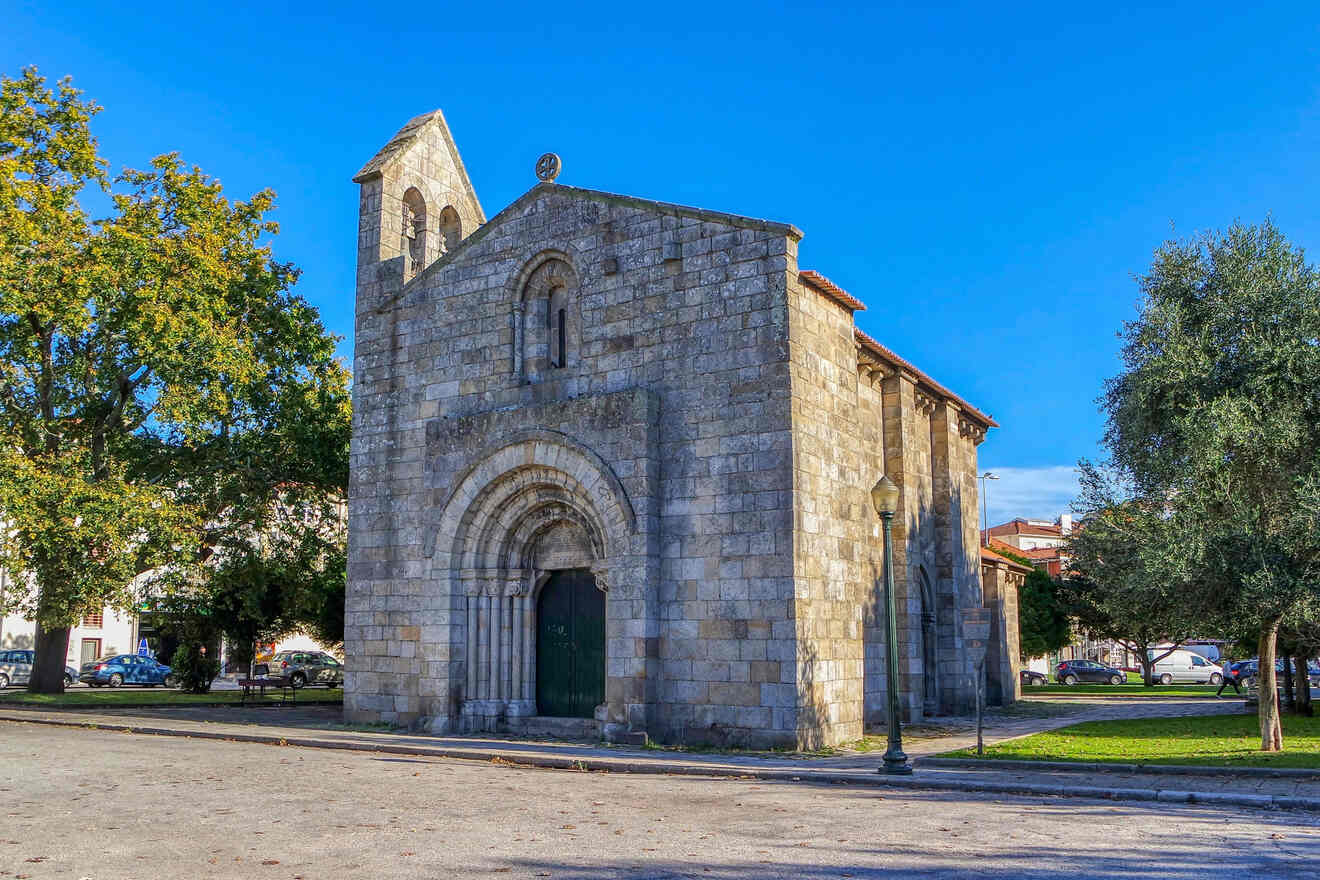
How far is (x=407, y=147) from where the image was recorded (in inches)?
857

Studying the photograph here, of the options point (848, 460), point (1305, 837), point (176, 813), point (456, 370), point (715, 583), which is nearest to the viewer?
point (1305, 837)

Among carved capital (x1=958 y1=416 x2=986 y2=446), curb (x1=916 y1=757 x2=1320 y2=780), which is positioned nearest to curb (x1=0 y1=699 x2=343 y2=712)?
carved capital (x1=958 y1=416 x2=986 y2=446)

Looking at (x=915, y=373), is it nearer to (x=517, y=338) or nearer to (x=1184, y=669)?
(x=517, y=338)

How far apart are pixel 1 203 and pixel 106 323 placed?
10.3 ft

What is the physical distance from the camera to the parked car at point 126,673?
40.0 meters

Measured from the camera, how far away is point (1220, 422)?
14.8 meters

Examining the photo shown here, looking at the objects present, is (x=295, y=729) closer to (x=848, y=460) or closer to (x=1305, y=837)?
(x=848, y=460)

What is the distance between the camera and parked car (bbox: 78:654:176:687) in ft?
131

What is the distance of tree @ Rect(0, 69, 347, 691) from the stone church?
4779 mm

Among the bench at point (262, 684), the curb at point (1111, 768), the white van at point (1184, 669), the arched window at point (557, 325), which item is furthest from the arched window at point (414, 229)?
the white van at point (1184, 669)

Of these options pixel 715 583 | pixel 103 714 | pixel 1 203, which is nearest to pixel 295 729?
pixel 103 714

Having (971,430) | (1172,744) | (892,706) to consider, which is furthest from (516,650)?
(971,430)

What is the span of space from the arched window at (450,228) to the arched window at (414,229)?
0.72 meters

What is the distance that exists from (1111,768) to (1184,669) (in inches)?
1548
